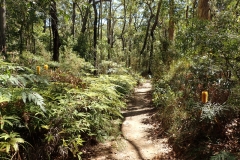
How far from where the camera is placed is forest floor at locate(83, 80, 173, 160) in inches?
164

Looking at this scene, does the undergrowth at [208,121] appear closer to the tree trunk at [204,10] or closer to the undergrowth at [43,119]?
the undergrowth at [43,119]

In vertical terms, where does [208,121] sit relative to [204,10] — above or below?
below

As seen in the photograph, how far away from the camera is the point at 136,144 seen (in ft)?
15.8

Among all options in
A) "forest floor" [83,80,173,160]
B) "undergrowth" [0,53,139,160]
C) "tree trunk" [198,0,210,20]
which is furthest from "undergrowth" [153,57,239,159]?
"tree trunk" [198,0,210,20]

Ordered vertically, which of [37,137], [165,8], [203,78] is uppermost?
[165,8]

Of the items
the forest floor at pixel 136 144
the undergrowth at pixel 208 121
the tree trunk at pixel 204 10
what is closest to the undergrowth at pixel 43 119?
the forest floor at pixel 136 144

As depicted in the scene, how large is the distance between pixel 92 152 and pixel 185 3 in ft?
51.8

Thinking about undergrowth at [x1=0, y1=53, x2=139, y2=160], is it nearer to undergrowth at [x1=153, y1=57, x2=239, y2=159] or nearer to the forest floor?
the forest floor

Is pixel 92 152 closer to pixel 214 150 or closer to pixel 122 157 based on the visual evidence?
pixel 122 157

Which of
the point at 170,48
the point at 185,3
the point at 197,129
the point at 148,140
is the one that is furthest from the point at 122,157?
the point at 185,3

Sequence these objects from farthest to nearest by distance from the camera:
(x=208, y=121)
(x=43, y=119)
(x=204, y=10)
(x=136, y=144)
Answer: (x=204, y=10)
(x=136, y=144)
(x=208, y=121)
(x=43, y=119)

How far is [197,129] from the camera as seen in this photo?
4.08 metres

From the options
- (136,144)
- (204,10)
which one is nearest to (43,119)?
(136,144)

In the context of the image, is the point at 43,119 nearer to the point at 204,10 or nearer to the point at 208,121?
the point at 208,121
